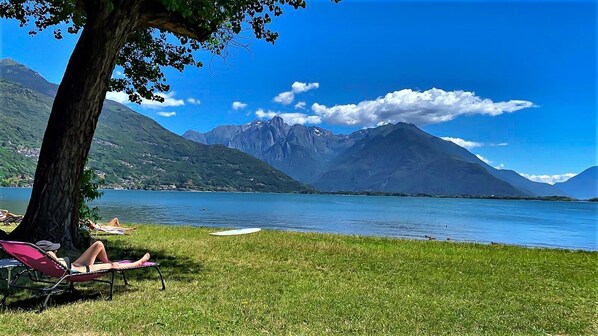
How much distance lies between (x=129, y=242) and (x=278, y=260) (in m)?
6.23

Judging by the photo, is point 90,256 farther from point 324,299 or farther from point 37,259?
point 324,299

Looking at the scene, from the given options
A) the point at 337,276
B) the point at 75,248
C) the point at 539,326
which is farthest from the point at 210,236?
the point at 539,326

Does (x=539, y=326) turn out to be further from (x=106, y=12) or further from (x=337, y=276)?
(x=106, y=12)

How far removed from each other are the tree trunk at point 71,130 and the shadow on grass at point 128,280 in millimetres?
1003

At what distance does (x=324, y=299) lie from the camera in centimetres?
742

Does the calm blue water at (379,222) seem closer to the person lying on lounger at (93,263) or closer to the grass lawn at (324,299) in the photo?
the grass lawn at (324,299)

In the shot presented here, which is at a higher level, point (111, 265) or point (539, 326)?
point (539, 326)

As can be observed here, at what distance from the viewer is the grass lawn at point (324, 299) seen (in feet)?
18.8

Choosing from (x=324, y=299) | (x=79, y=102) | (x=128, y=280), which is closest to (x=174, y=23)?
(x=79, y=102)

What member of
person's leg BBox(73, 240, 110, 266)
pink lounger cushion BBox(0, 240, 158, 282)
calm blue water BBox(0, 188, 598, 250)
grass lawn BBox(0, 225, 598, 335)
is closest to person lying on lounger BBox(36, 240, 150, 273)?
person's leg BBox(73, 240, 110, 266)

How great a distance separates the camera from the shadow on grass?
22.1ft

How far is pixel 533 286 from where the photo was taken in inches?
376

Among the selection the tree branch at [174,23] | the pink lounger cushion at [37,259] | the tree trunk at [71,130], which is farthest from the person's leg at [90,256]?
the tree branch at [174,23]

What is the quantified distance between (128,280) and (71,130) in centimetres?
391
